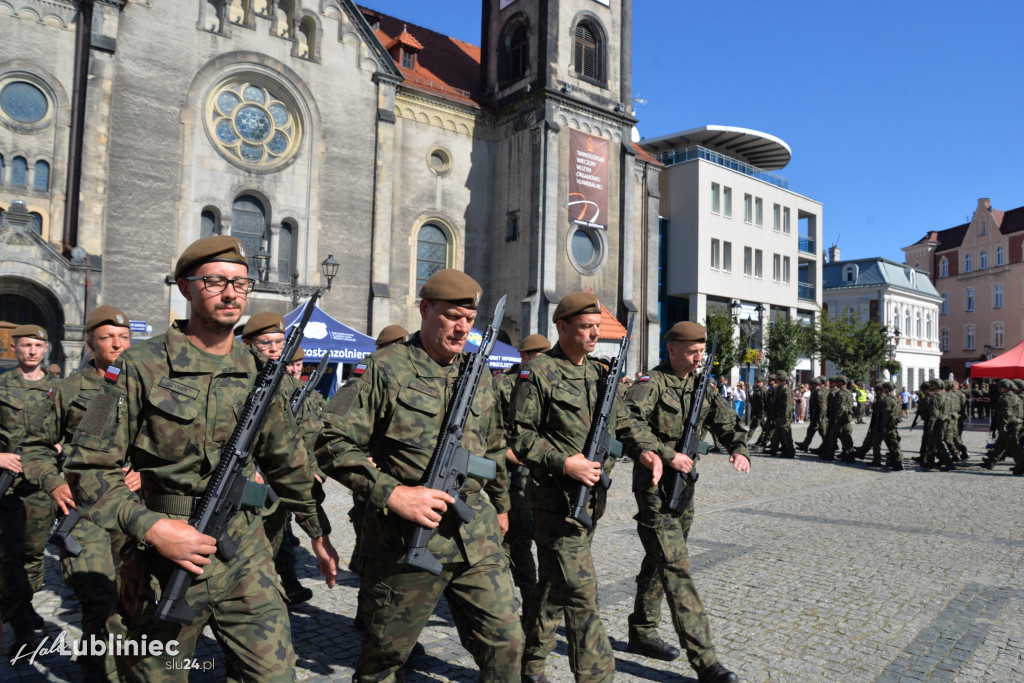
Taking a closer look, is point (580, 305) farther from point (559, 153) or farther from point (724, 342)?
point (724, 342)

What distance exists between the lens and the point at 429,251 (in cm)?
2833

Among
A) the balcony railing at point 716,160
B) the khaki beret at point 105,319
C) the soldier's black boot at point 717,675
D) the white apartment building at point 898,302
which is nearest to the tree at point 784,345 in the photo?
the balcony railing at point 716,160

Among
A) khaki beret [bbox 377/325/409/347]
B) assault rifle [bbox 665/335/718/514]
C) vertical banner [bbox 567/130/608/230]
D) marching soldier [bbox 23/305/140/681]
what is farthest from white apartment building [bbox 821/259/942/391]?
marching soldier [bbox 23/305/140/681]

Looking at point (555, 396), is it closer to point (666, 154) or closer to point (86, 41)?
point (86, 41)

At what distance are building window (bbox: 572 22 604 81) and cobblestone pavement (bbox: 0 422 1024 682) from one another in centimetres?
2293

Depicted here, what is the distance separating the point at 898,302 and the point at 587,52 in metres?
39.0

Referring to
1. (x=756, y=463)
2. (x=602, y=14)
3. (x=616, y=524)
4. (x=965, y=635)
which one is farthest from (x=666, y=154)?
(x=965, y=635)

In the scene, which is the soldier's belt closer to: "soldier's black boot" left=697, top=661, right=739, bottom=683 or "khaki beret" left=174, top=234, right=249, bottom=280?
"khaki beret" left=174, top=234, right=249, bottom=280

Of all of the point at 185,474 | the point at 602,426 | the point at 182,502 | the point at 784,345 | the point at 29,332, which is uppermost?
the point at 784,345

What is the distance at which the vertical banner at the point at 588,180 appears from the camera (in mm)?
28594

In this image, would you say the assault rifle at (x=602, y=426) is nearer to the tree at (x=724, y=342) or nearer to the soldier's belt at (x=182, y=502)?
the soldier's belt at (x=182, y=502)

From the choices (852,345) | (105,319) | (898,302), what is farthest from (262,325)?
→ (898,302)

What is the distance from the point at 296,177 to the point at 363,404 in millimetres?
22986

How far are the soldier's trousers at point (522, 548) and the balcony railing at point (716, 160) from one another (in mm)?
37090
